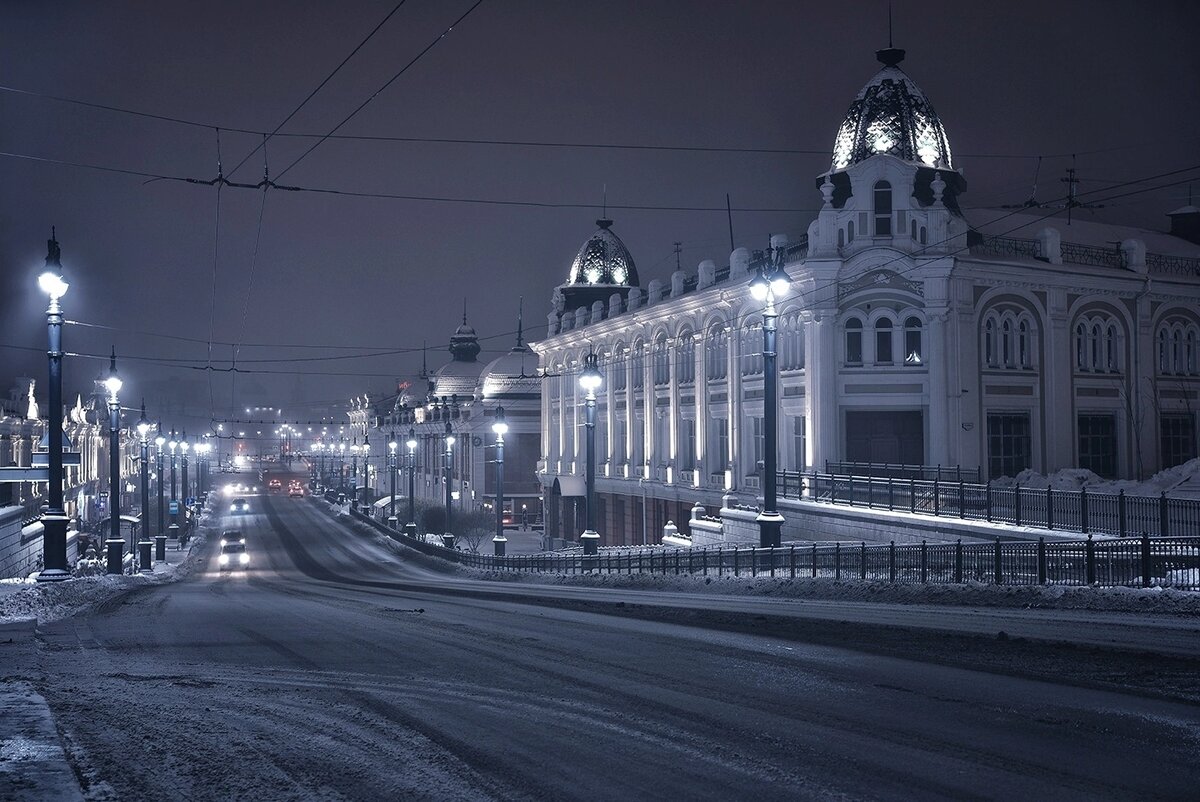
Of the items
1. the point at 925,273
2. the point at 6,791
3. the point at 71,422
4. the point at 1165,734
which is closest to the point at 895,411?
the point at 925,273

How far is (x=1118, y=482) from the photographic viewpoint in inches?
1130

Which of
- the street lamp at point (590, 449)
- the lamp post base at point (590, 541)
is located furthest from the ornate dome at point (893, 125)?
the lamp post base at point (590, 541)

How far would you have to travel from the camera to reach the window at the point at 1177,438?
1706 inches

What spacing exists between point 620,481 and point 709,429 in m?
10.7

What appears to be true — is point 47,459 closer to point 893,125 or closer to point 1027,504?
point 1027,504

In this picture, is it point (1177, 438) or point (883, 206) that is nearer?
point (883, 206)

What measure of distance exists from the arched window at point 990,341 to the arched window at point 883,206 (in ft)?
15.9

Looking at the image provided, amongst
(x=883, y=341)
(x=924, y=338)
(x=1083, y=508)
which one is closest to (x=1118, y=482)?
(x=1083, y=508)

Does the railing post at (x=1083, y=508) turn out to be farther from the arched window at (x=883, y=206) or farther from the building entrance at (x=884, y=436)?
the arched window at (x=883, y=206)

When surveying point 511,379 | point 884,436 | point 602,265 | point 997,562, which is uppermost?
point 602,265

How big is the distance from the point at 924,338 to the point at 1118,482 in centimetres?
980

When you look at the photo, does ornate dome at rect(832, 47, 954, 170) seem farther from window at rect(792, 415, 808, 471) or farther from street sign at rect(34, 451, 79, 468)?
street sign at rect(34, 451, 79, 468)

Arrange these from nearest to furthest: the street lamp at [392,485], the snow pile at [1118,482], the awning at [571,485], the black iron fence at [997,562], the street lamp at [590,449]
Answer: the black iron fence at [997,562] < the snow pile at [1118,482] < the street lamp at [590,449] < the awning at [571,485] < the street lamp at [392,485]

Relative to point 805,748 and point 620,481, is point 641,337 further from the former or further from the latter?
point 805,748
